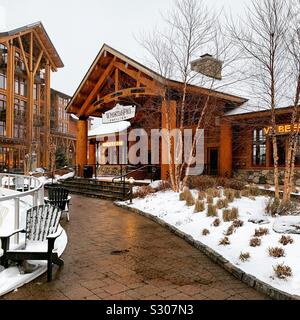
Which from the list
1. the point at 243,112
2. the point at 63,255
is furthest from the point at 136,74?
the point at 63,255

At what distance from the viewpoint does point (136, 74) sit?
15070 millimetres

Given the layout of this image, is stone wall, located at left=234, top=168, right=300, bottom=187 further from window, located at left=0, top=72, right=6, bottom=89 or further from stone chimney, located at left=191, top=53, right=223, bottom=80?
window, located at left=0, top=72, right=6, bottom=89

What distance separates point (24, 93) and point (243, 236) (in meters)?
41.0

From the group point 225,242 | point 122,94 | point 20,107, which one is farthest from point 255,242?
point 20,107

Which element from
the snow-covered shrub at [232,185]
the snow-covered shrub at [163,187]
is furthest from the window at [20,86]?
the snow-covered shrub at [232,185]

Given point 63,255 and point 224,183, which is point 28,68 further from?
point 63,255

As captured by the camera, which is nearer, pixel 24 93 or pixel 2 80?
pixel 2 80

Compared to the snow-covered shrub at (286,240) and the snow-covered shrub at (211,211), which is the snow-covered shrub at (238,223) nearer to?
the snow-covered shrub at (211,211)

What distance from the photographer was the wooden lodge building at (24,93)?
3612 centimetres

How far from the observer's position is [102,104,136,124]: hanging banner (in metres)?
15.3

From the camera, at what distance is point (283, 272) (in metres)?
4.41

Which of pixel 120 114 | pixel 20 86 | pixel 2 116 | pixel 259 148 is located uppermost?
pixel 20 86

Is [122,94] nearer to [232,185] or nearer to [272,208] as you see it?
[232,185]

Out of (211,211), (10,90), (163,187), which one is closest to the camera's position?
(211,211)
